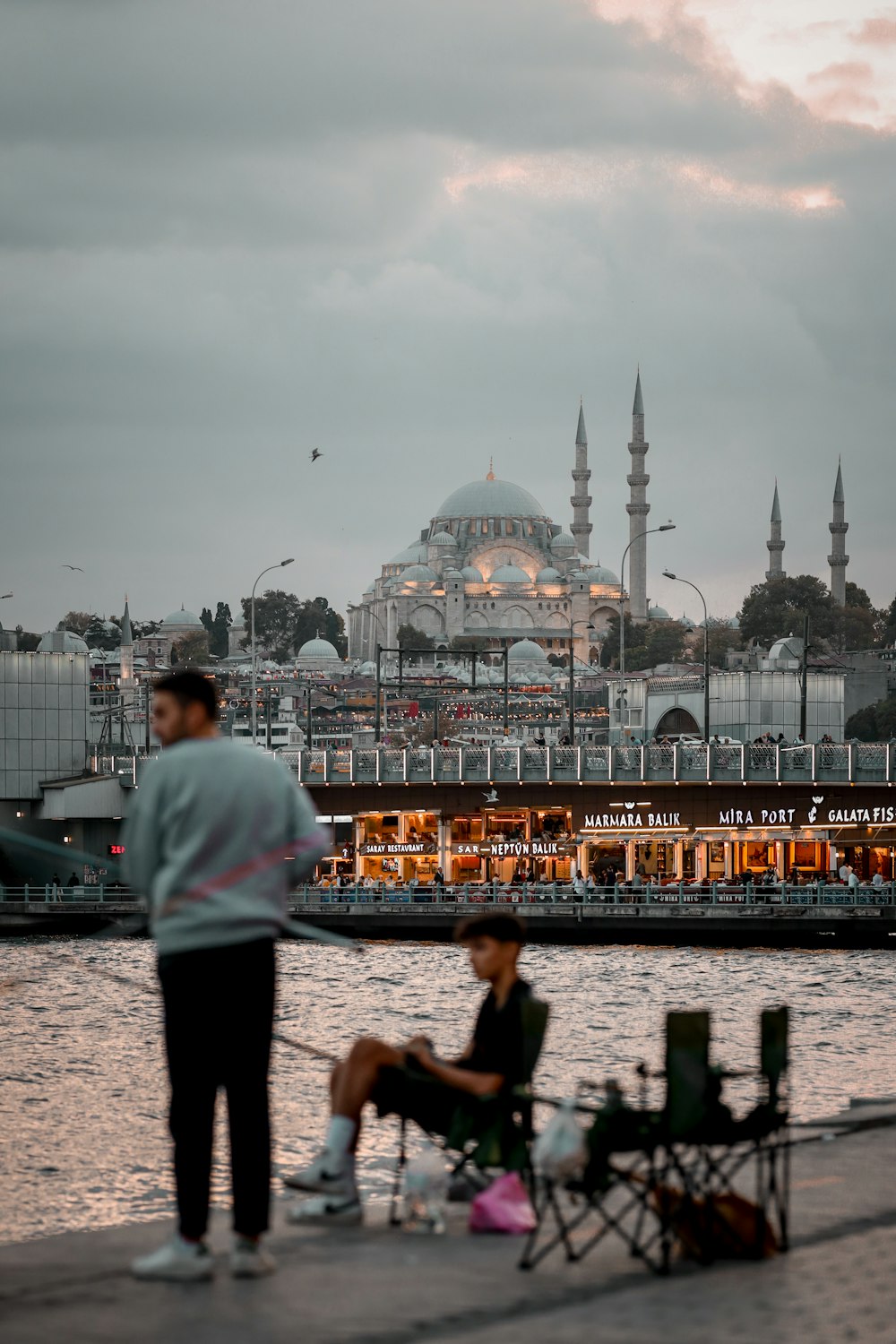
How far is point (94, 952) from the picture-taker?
4209 cm

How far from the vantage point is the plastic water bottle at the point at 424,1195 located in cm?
679

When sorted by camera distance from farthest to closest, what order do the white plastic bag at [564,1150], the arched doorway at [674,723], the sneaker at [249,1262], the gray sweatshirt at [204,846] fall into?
the arched doorway at [674,723]
the white plastic bag at [564,1150]
the sneaker at [249,1262]
the gray sweatshirt at [204,846]

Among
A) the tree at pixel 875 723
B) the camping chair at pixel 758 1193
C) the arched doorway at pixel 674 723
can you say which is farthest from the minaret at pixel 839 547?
the camping chair at pixel 758 1193

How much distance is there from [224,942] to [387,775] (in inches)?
1912

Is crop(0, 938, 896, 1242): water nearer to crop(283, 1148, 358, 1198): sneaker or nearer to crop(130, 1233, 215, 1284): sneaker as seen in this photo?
crop(283, 1148, 358, 1198): sneaker

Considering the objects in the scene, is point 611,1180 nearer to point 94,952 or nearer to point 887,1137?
point 887,1137

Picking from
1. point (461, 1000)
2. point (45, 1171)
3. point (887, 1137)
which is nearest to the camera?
point (887, 1137)

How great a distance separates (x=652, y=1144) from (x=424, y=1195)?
0.88 m

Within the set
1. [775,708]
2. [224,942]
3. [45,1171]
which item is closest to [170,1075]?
[224,942]

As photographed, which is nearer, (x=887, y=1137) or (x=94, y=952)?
(x=887, y=1137)

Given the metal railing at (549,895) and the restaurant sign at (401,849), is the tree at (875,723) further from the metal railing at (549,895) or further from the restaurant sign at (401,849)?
Result: the metal railing at (549,895)

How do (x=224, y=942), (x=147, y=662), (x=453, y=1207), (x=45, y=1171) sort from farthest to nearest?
1. (x=147, y=662)
2. (x=45, y=1171)
3. (x=453, y=1207)
4. (x=224, y=942)

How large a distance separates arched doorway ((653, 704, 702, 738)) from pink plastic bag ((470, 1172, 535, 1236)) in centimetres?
6771

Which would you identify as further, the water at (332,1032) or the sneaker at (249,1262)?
the water at (332,1032)
